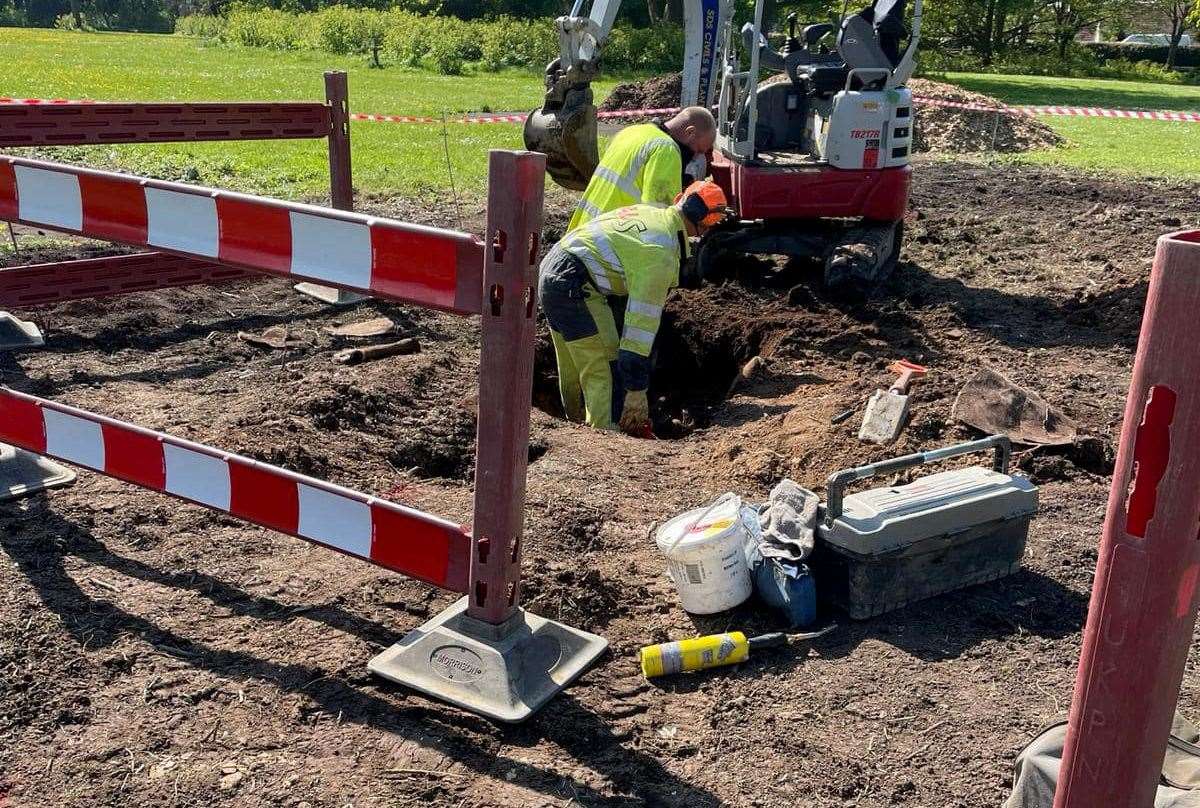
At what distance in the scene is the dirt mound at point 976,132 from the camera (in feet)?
62.7

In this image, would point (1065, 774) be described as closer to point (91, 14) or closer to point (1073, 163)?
point (1073, 163)

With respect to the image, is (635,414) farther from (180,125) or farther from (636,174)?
(180,125)

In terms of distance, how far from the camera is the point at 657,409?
25.3 ft

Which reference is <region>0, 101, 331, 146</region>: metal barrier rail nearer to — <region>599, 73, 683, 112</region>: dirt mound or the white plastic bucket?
the white plastic bucket

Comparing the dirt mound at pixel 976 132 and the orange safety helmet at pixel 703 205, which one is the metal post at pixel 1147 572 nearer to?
the orange safety helmet at pixel 703 205

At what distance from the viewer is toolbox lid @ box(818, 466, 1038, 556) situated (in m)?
3.82

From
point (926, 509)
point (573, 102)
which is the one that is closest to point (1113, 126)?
point (573, 102)

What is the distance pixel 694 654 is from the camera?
362 cm

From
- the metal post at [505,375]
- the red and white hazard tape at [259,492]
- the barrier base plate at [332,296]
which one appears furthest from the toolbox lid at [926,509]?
the barrier base plate at [332,296]

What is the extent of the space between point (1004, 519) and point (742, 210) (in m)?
5.78

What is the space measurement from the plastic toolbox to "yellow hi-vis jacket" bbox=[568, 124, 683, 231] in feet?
10.9

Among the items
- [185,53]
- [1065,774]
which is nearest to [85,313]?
[1065,774]

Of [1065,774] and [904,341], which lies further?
[904,341]

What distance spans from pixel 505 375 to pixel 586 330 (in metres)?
3.63
